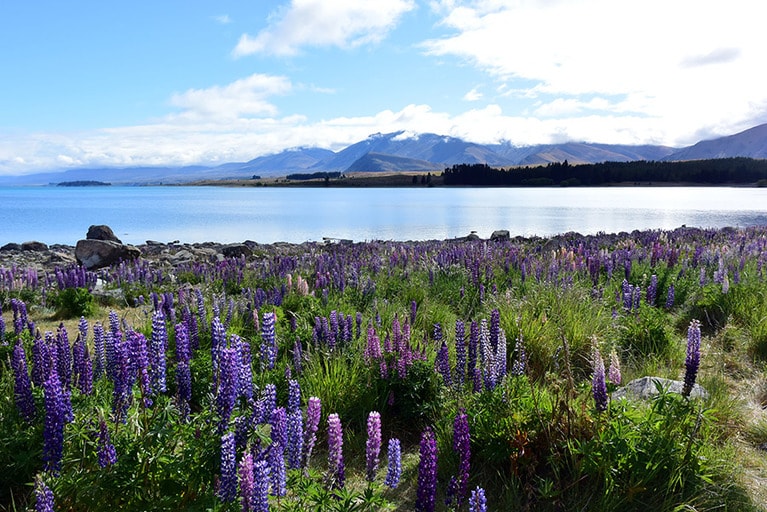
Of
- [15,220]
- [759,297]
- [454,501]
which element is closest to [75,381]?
[454,501]

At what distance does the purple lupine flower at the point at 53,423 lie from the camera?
10.8 feet

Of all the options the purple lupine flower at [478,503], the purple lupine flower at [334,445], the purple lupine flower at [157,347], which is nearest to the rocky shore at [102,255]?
the purple lupine flower at [157,347]

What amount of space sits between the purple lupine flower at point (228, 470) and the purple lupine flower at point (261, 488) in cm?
15

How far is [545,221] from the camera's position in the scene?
5028 cm

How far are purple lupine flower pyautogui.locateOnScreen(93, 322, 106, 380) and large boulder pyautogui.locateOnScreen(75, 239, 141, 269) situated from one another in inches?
597

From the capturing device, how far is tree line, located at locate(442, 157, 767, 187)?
380 ft

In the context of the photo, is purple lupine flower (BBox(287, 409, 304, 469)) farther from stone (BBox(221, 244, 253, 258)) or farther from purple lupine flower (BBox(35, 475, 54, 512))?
stone (BBox(221, 244, 253, 258))

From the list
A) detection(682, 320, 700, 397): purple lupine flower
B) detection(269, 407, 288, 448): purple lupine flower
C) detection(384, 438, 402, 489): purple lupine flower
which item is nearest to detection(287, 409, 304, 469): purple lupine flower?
detection(269, 407, 288, 448): purple lupine flower

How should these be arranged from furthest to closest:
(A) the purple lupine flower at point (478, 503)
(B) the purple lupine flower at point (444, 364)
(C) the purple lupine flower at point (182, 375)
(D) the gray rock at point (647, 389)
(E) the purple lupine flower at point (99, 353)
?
(D) the gray rock at point (647, 389) → (B) the purple lupine flower at point (444, 364) → (E) the purple lupine flower at point (99, 353) → (C) the purple lupine flower at point (182, 375) → (A) the purple lupine flower at point (478, 503)

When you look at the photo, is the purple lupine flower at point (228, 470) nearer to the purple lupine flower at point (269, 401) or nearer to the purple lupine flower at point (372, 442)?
the purple lupine flower at point (269, 401)

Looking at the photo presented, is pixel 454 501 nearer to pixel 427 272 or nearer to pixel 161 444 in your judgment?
pixel 161 444

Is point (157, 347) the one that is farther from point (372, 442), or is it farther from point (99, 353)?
point (372, 442)

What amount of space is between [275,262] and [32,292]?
557cm

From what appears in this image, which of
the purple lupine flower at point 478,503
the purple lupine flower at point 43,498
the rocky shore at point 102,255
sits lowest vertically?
the rocky shore at point 102,255
